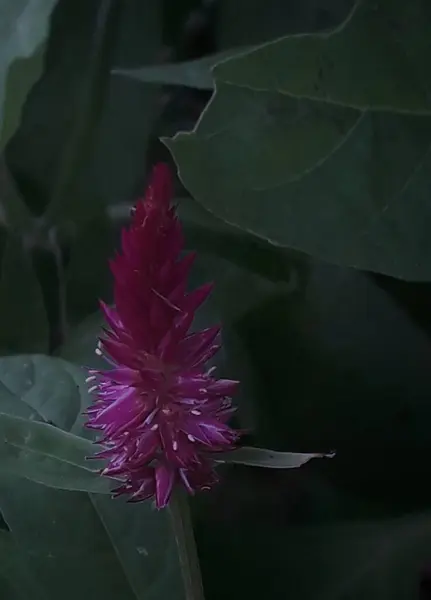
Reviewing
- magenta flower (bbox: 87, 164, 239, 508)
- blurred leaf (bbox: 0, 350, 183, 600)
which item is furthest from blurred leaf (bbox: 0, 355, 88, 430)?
magenta flower (bbox: 87, 164, 239, 508)

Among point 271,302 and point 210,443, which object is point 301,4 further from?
point 210,443

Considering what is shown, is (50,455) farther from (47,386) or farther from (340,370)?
(340,370)

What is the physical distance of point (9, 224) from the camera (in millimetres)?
729

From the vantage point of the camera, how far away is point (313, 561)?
2.06ft

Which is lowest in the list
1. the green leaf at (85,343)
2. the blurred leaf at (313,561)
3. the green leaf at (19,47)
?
the blurred leaf at (313,561)

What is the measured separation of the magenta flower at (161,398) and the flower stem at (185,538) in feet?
0.04

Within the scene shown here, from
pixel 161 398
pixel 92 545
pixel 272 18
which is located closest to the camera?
pixel 161 398

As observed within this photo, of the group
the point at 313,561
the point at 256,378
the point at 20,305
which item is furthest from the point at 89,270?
the point at 313,561

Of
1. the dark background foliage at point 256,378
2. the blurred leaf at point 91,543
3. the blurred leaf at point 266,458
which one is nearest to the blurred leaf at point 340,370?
the dark background foliage at point 256,378

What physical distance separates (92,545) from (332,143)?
10.1 inches

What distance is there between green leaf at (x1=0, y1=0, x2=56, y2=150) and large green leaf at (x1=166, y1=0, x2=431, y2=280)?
10 cm

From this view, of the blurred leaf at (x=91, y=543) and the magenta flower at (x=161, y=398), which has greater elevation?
the magenta flower at (x=161, y=398)

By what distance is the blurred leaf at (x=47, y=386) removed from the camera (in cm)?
55

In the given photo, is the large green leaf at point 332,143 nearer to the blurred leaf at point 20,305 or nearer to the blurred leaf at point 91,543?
the blurred leaf at point 91,543
